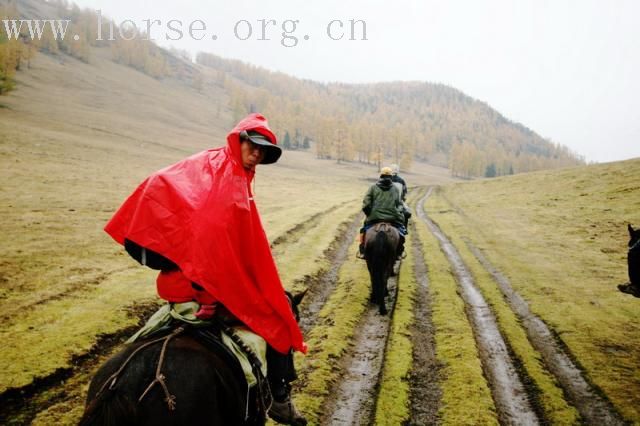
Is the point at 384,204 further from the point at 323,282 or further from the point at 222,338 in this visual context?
the point at 222,338

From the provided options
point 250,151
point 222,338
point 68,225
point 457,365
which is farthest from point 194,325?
point 68,225

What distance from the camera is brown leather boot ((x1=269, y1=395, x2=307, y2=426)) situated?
478cm

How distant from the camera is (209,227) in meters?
3.33

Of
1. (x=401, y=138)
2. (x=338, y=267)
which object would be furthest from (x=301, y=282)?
(x=401, y=138)

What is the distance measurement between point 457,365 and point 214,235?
22.4ft

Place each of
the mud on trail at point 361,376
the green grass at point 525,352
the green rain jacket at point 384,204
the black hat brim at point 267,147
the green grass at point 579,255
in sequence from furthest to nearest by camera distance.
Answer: the green rain jacket at point 384,204
the green grass at point 579,255
the green grass at point 525,352
the mud on trail at point 361,376
the black hat brim at point 267,147

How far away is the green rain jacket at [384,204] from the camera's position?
11.3 m

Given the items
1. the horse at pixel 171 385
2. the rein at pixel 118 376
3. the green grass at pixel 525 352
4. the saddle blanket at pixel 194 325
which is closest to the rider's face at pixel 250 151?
the saddle blanket at pixel 194 325

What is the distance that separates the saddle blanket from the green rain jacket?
26.4 feet

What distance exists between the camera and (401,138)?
119312mm

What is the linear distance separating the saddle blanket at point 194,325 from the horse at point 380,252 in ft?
23.4

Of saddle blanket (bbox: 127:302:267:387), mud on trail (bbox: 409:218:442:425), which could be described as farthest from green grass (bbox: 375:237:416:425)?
saddle blanket (bbox: 127:302:267:387)

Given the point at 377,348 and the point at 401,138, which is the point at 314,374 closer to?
the point at 377,348

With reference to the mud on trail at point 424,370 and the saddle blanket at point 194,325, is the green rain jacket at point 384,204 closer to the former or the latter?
the mud on trail at point 424,370
